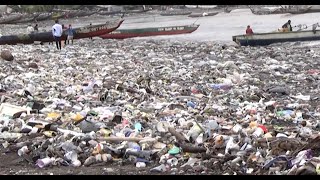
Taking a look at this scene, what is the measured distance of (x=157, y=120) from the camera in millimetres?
6281

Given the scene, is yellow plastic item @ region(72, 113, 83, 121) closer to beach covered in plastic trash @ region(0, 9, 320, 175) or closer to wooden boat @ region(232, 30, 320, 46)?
beach covered in plastic trash @ region(0, 9, 320, 175)

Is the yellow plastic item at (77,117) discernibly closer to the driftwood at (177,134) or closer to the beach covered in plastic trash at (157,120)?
the beach covered in plastic trash at (157,120)

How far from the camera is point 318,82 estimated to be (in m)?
10.4

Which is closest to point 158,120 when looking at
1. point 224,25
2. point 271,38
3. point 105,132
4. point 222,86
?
point 105,132

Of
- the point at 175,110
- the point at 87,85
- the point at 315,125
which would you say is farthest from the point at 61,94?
the point at 315,125

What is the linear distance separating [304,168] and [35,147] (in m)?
2.72

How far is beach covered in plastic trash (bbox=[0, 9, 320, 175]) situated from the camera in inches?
175

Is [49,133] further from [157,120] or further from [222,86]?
[222,86]

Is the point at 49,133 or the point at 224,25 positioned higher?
the point at 49,133

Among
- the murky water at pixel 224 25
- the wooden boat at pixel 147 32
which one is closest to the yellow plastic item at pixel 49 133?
the wooden boat at pixel 147 32

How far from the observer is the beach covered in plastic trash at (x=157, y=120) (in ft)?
14.6

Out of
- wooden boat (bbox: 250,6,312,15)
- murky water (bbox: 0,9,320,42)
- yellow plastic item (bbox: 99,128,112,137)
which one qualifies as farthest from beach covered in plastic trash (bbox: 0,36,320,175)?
wooden boat (bbox: 250,6,312,15)

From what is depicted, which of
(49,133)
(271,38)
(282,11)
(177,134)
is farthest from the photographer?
(282,11)
